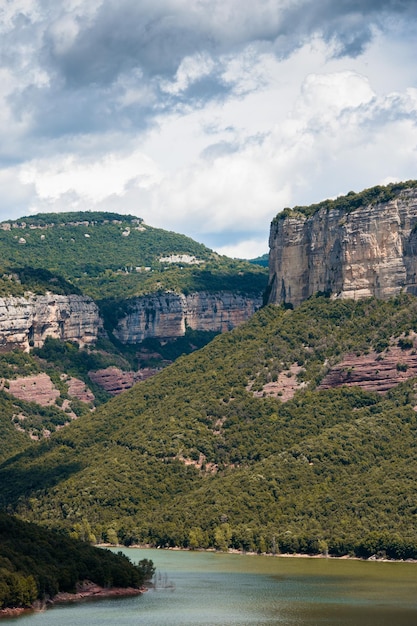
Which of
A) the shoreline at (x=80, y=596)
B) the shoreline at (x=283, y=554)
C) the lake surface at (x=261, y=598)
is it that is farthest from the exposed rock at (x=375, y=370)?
the shoreline at (x=80, y=596)

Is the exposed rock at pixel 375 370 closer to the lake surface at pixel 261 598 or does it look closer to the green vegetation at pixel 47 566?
the lake surface at pixel 261 598

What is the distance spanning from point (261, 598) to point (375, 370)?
210ft

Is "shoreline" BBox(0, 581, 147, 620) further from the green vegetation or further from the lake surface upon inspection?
the lake surface

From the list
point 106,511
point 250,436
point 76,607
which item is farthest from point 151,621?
point 250,436

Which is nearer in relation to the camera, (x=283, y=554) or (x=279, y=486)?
(x=283, y=554)

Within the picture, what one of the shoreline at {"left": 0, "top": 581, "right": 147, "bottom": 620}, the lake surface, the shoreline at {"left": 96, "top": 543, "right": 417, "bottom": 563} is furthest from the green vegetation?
the shoreline at {"left": 96, "top": 543, "right": 417, "bottom": 563}

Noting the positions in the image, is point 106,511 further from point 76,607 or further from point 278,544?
point 76,607

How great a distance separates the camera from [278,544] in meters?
170

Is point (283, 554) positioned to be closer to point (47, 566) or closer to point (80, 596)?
point (80, 596)

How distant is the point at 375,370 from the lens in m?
195

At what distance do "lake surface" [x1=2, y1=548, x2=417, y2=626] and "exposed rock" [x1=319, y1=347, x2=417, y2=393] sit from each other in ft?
113

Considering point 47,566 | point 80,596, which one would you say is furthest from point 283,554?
point 47,566

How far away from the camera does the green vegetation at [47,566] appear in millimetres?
124688

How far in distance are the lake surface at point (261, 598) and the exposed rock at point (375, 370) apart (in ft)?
113
